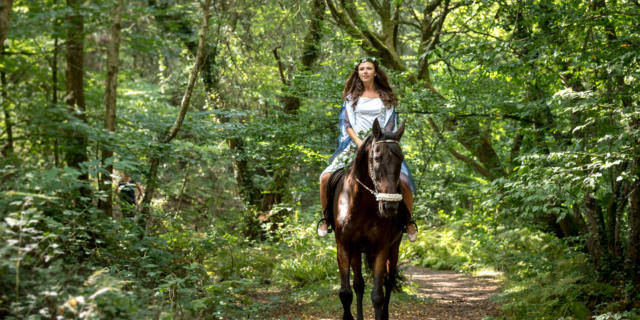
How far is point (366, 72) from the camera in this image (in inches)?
257

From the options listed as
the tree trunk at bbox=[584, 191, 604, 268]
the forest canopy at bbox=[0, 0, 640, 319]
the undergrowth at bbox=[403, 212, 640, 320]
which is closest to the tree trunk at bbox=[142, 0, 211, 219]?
the forest canopy at bbox=[0, 0, 640, 319]

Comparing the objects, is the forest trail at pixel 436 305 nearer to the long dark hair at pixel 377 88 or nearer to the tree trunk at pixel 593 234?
the tree trunk at pixel 593 234

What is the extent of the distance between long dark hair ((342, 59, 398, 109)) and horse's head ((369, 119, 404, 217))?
1.23m

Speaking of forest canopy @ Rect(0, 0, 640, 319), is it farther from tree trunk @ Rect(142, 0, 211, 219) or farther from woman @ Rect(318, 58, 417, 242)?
woman @ Rect(318, 58, 417, 242)

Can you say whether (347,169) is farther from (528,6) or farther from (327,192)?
(528,6)

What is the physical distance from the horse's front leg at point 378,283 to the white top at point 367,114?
1.66 metres

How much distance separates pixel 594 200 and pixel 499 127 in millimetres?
3800

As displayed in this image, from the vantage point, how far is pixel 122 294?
10.4 feet

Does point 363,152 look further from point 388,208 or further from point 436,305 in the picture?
point 436,305

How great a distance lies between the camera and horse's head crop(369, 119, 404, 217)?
4992mm

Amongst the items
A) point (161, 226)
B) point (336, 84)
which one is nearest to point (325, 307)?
point (161, 226)

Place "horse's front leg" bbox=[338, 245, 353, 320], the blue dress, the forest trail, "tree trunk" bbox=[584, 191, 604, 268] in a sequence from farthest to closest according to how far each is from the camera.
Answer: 1. the forest trail
2. "tree trunk" bbox=[584, 191, 604, 268]
3. the blue dress
4. "horse's front leg" bbox=[338, 245, 353, 320]

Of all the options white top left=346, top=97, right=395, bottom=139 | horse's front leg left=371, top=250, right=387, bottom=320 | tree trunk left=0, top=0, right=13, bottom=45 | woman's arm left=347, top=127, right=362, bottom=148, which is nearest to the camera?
tree trunk left=0, top=0, right=13, bottom=45

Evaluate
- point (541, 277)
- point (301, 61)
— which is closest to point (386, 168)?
point (541, 277)
